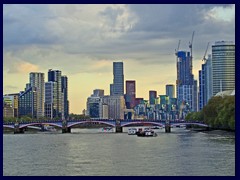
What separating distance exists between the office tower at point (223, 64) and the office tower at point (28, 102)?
126 ft

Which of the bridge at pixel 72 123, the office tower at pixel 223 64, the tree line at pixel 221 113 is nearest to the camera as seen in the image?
the tree line at pixel 221 113

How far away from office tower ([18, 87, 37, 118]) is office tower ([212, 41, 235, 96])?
38324mm

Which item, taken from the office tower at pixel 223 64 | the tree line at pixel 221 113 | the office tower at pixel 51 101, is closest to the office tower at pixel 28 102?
the office tower at pixel 51 101

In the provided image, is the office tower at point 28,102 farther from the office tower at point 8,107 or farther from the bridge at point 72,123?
the bridge at point 72,123

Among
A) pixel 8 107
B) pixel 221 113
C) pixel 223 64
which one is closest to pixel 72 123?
pixel 221 113

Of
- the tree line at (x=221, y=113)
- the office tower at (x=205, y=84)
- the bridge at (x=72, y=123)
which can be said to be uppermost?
the office tower at (x=205, y=84)

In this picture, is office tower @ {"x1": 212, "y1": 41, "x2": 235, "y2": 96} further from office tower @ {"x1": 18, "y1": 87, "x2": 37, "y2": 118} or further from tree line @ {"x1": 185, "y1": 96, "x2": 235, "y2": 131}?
tree line @ {"x1": 185, "y1": 96, "x2": 235, "y2": 131}

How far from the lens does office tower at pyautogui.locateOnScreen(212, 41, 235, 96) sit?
4203 inches

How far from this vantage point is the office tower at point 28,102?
260 ft

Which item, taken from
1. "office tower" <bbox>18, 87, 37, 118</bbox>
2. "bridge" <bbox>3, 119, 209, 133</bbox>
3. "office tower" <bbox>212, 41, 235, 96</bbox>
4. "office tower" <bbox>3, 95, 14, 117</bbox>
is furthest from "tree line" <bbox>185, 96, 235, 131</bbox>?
"office tower" <bbox>212, 41, 235, 96</bbox>

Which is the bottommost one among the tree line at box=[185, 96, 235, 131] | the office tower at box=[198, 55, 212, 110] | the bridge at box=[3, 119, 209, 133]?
the bridge at box=[3, 119, 209, 133]

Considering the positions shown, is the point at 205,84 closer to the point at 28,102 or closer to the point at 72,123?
the point at 28,102

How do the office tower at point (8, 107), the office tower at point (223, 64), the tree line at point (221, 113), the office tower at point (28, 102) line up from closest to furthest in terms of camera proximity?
1. the tree line at point (221, 113)
2. the office tower at point (8, 107)
3. the office tower at point (28, 102)
4. the office tower at point (223, 64)

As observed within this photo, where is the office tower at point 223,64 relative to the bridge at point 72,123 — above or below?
above
